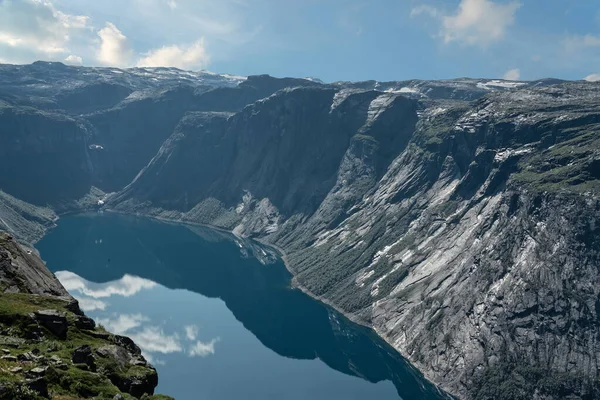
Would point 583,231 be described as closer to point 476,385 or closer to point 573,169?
point 573,169

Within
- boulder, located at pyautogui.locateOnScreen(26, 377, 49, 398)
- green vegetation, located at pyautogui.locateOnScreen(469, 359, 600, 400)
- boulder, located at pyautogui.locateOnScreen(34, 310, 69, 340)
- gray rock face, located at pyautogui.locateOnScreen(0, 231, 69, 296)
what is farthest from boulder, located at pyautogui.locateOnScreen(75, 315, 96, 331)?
green vegetation, located at pyautogui.locateOnScreen(469, 359, 600, 400)

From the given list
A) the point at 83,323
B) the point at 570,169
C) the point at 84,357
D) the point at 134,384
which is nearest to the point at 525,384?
the point at 570,169

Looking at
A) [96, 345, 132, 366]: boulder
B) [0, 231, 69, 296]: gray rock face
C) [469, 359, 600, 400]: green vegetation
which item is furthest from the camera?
[469, 359, 600, 400]: green vegetation

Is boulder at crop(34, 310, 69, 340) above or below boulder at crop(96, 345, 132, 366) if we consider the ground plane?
above

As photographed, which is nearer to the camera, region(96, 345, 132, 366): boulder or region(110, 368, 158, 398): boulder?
region(110, 368, 158, 398): boulder

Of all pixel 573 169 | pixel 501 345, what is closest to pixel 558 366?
pixel 501 345

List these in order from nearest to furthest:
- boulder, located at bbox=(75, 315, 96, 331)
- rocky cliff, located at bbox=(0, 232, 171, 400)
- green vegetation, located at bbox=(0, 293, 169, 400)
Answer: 1. green vegetation, located at bbox=(0, 293, 169, 400)
2. rocky cliff, located at bbox=(0, 232, 171, 400)
3. boulder, located at bbox=(75, 315, 96, 331)

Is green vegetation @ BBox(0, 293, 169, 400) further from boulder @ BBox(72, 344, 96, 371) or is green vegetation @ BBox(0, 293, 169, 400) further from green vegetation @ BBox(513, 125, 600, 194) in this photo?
green vegetation @ BBox(513, 125, 600, 194)

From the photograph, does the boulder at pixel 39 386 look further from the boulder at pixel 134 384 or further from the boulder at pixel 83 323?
the boulder at pixel 83 323
